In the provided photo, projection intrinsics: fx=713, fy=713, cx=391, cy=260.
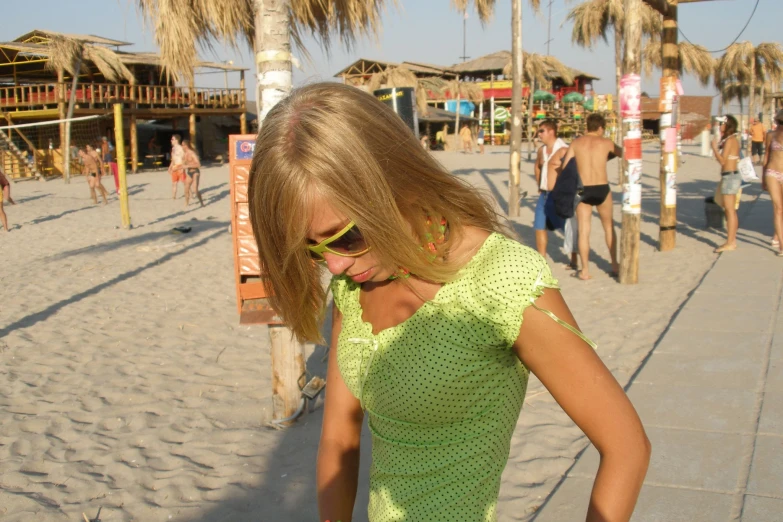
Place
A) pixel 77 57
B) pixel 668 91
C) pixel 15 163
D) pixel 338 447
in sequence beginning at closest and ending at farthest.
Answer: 1. pixel 338 447
2. pixel 668 91
3. pixel 77 57
4. pixel 15 163

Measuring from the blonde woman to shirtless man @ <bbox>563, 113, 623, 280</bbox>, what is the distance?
687 centimetres

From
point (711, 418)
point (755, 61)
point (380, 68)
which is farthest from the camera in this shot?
point (380, 68)

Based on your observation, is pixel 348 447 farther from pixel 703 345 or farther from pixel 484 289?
pixel 703 345

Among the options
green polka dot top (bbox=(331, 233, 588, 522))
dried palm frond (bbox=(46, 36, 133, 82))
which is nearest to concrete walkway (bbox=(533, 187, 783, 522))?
green polka dot top (bbox=(331, 233, 588, 522))

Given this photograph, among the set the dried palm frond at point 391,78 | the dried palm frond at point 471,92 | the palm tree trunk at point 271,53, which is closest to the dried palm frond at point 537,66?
the dried palm frond at point 471,92

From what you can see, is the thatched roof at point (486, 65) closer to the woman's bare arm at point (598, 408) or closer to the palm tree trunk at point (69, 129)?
the palm tree trunk at point (69, 129)

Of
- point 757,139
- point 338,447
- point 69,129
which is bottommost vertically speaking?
point 338,447

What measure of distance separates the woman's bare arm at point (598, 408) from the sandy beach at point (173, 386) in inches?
19.7

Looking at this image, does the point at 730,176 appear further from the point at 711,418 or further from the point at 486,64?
the point at 486,64

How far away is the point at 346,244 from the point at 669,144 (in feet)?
28.7

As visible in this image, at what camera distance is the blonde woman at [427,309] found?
1.18m

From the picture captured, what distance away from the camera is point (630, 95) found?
756 centimetres

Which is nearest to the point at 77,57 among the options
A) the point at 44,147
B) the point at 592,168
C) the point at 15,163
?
the point at 15,163

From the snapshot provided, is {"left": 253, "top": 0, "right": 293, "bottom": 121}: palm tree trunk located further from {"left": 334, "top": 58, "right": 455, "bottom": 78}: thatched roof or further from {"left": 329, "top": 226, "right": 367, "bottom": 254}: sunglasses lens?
{"left": 334, "top": 58, "right": 455, "bottom": 78}: thatched roof
